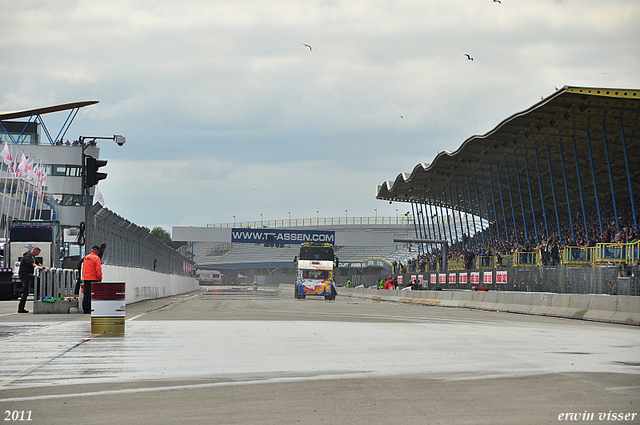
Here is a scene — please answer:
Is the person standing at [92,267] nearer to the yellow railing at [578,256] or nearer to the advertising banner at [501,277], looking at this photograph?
the advertising banner at [501,277]

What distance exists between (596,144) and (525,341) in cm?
3710

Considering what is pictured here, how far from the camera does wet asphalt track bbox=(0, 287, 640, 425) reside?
6312 mm

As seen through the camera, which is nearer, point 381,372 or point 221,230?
point 381,372

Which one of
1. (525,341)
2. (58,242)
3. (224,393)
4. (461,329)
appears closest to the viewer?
(224,393)

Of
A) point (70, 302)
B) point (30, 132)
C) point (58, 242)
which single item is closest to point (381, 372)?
point (70, 302)

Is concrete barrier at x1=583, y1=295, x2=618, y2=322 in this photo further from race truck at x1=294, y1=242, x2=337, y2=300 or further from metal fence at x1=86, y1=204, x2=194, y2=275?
race truck at x1=294, y1=242, x2=337, y2=300

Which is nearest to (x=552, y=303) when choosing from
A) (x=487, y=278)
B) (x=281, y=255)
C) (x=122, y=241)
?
(x=487, y=278)

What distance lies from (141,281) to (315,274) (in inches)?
782

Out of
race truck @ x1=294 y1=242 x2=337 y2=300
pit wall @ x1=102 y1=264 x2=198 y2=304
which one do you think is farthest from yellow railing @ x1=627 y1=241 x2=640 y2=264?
race truck @ x1=294 y1=242 x2=337 y2=300

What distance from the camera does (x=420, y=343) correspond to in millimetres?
12570

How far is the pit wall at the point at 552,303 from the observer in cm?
2167

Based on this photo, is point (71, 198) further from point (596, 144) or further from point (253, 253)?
point (596, 144)

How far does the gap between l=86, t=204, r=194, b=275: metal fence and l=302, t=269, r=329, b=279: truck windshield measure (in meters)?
11.9

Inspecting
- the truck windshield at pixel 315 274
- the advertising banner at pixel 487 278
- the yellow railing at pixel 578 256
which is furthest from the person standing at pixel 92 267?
the truck windshield at pixel 315 274
